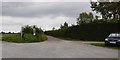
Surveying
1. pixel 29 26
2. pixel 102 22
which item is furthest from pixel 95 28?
pixel 29 26

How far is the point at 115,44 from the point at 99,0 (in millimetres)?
17273

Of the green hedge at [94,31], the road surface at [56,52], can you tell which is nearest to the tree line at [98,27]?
the green hedge at [94,31]

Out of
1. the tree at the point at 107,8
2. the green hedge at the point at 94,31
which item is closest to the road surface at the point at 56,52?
the green hedge at the point at 94,31

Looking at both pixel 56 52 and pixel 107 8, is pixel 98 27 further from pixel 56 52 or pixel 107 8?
pixel 56 52

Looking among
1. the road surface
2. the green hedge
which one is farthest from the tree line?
the road surface

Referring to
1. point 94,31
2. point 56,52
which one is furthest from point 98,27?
point 56,52

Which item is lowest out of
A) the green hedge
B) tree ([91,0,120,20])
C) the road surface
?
the road surface

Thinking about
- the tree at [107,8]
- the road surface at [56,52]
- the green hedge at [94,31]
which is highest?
the tree at [107,8]

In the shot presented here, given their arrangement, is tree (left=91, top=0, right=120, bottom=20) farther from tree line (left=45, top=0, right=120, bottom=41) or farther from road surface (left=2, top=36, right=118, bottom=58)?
road surface (left=2, top=36, right=118, bottom=58)

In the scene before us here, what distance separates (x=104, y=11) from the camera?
39469 millimetres

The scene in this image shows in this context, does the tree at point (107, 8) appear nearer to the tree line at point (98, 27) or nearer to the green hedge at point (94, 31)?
the tree line at point (98, 27)

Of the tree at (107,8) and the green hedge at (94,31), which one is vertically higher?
the tree at (107,8)

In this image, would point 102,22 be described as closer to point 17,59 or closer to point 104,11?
point 104,11

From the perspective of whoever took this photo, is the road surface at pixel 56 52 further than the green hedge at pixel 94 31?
No
